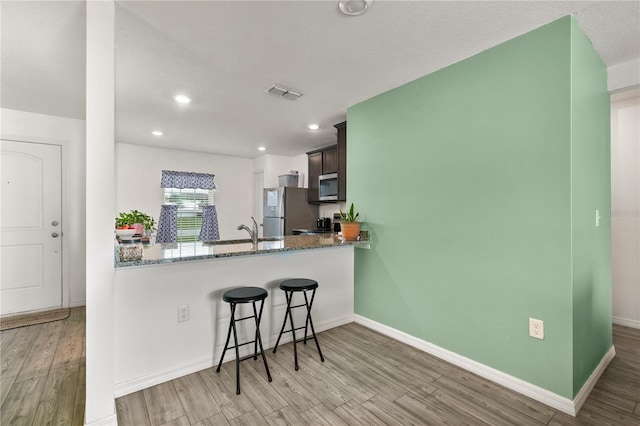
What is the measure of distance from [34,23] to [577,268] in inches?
153

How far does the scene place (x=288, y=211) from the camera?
5262 millimetres

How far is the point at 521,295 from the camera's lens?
6.83 feet

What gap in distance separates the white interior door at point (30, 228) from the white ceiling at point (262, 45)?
0.61 metres

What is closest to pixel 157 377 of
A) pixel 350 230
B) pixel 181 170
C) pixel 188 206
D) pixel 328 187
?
pixel 350 230

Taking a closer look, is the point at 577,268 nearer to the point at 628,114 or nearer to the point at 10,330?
the point at 628,114

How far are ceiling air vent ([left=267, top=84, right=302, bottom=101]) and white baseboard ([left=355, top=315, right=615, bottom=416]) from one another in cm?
256

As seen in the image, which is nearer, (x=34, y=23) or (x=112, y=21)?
(x=112, y=21)

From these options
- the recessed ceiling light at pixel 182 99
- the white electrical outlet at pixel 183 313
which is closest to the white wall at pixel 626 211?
the white electrical outlet at pixel 183 313

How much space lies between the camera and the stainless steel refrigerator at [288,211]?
526 centimetres

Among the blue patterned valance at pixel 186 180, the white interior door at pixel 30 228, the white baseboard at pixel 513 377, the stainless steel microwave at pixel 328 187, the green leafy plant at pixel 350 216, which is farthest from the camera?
the blue patterned valance at pixel 186 180

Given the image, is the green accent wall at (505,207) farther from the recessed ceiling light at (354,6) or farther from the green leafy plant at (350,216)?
the recessed ceiling light at (354,6)

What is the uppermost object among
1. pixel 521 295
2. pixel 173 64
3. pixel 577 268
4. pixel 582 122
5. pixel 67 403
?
pixel 173 64

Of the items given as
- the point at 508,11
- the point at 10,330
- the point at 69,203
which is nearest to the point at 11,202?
the point at 69,203

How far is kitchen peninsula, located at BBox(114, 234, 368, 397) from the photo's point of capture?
6.68 feet
